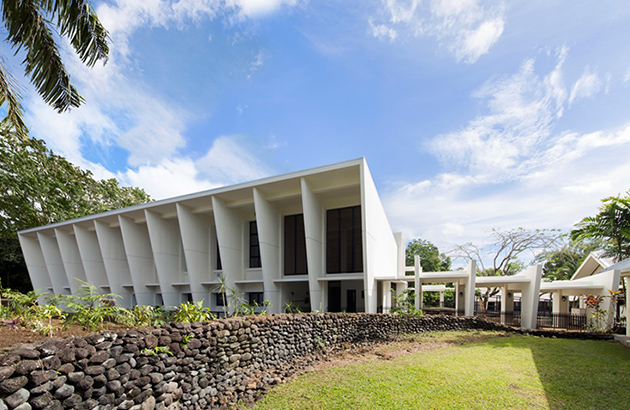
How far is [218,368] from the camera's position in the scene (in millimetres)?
7027

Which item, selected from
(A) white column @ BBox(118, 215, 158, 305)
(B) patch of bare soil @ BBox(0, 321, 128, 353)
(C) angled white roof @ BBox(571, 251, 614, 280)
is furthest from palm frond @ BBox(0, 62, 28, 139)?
(C) angled white roof @ BBox(571, 251, 614, 280)

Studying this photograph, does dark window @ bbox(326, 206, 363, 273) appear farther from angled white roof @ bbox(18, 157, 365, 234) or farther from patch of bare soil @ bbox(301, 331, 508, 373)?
patch of bare soil @ bbox(301, 331, 508, 373)

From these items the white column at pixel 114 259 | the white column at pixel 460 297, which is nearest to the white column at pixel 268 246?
the white column at pixel 114 259

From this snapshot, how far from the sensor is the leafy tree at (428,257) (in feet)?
151

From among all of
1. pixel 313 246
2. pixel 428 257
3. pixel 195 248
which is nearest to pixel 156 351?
pixel 313 246

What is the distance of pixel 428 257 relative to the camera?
157 feet

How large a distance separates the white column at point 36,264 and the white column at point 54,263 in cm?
219

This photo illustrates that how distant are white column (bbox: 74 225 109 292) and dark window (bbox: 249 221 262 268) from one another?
13.4 m

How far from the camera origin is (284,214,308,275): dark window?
19938 mm

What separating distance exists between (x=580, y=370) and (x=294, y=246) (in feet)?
48.2

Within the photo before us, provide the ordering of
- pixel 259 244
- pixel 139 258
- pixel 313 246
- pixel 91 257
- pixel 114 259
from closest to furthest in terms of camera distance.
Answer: pixel 313 246
pixel 259 244
pixel 139 258
pixel 114 259
pixel 91 257

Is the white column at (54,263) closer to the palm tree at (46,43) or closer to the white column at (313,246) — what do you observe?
the white column at (313,246)

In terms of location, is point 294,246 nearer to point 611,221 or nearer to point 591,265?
point 611,221

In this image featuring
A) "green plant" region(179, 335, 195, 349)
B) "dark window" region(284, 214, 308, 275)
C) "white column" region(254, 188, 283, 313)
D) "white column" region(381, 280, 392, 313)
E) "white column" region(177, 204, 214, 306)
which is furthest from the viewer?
"white column" region(177, 204, 214, 306)
